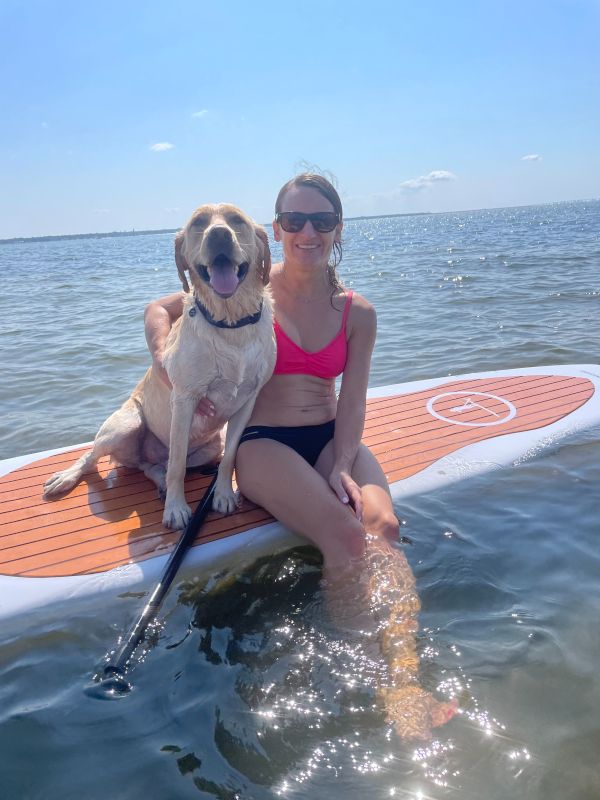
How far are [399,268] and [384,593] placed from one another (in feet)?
67.5

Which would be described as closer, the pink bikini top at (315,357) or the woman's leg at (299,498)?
the woman's leg at (299,498)

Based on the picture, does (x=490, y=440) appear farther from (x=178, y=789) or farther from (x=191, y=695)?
(x=178, y=789)

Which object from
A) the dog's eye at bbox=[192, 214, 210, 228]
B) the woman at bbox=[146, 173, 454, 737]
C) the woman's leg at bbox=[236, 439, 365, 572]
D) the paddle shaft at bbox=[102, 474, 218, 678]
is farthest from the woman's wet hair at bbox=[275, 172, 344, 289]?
the paddle shaft at bbox=[102, 474, 218, 678]

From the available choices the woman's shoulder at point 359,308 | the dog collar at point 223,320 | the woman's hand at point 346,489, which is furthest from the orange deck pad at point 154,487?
the woman's shoulder at point 359,308

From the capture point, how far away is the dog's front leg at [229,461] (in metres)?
3.68

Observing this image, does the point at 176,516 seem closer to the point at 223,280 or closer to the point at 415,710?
the point at 223,280

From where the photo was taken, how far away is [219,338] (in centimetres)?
352

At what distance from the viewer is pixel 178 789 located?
218 centimetres

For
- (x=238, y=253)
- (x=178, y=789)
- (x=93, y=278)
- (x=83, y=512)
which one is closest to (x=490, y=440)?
(x=238, y=253)

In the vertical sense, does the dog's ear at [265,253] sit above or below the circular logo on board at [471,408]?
above

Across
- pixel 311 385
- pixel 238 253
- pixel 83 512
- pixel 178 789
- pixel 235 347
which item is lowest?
pixel 178 789

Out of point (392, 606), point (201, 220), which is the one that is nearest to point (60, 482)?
point (201, 220)

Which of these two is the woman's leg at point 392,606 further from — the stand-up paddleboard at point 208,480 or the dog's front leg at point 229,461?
the stand-up paddleboard at point 208,480

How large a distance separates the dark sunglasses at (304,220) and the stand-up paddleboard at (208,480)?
66.0 inches
